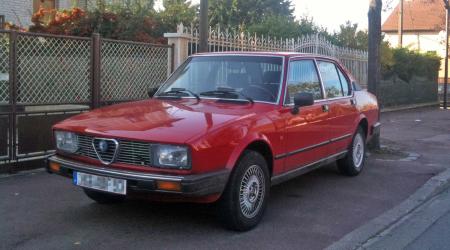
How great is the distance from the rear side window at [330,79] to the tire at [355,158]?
0.83m

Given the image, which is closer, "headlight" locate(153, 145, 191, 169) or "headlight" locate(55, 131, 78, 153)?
"headlight" locate(153, 145, 191, 169)

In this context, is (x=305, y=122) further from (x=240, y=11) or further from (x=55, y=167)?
(x=240, y=11)

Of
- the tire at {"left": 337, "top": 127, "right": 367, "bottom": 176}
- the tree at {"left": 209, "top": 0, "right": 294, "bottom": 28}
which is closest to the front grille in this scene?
the tire at {"left": 337, "top": 127, "right": 367, "bottom": 176}

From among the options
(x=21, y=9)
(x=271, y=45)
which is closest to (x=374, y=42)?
→ (x=271, y=45)

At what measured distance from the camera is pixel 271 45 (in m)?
12.9

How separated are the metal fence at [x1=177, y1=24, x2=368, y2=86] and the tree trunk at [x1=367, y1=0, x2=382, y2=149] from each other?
2.54m

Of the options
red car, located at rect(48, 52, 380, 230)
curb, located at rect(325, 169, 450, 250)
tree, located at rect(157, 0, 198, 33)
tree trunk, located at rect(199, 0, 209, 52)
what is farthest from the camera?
tree, located at rect(157, 0, 198, 33)

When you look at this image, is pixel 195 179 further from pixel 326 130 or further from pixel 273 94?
pixel 326 130

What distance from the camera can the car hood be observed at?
15.8 ft

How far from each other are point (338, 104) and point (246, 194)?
2.51 metres

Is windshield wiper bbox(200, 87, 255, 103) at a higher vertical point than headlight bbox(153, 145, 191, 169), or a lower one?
higher

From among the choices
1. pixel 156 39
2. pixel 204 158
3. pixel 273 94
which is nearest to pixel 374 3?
pixel 156 39

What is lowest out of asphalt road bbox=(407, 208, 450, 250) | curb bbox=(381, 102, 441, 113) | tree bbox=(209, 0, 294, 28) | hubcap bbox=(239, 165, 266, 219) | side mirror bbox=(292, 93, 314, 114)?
asphalt road bbox=(407, 208, 450, 250)

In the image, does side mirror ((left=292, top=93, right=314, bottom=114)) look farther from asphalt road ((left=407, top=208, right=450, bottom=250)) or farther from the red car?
asphalt road ((left=407, top=208, right=450, bottom=250))
